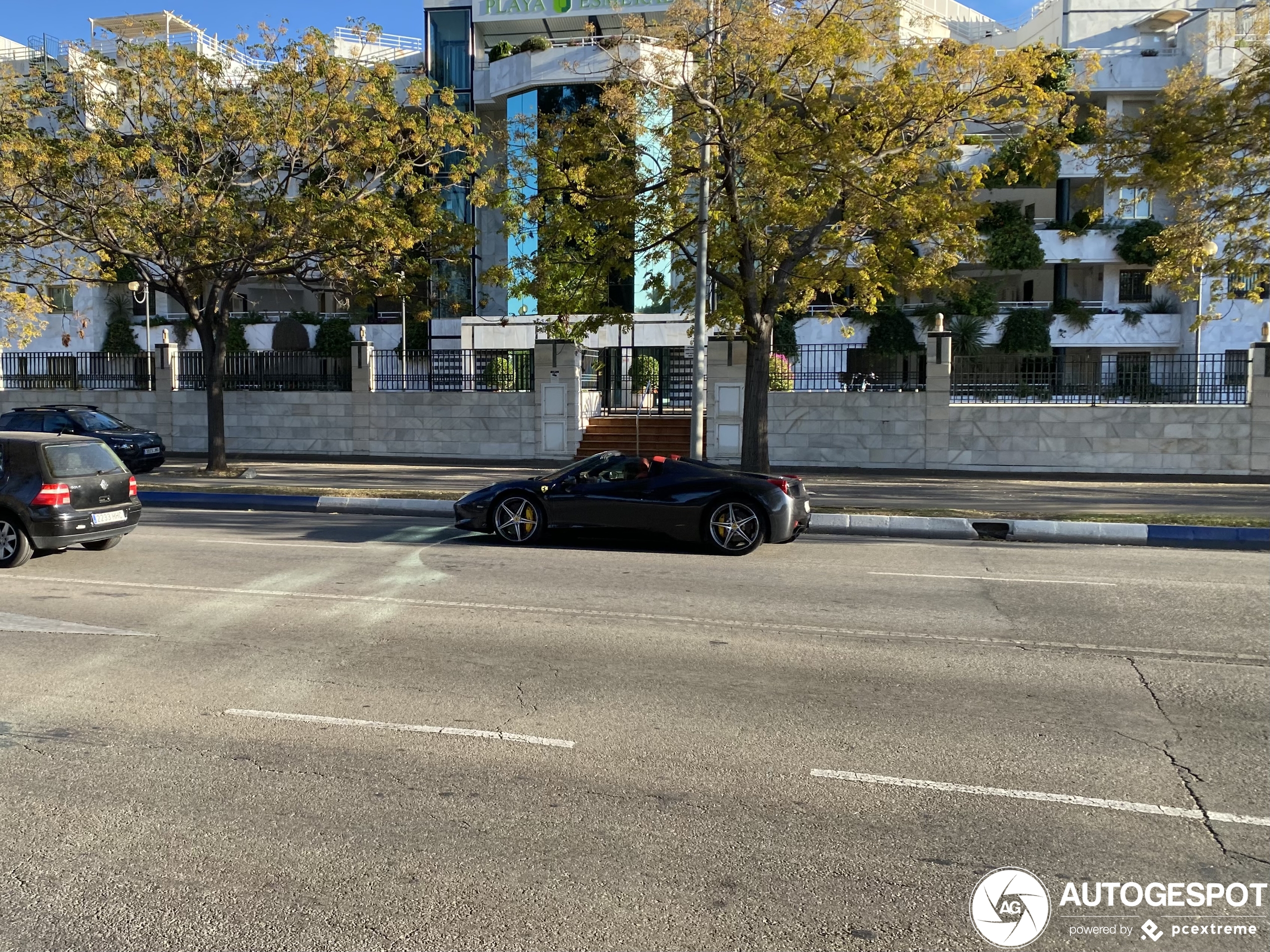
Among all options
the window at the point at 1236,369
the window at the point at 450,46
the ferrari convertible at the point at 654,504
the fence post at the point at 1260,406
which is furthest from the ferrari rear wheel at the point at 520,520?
the window at the point at 450,46

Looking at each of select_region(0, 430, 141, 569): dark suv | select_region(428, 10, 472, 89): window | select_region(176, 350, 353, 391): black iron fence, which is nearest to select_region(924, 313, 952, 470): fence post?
select_region(176, 350, 353, 391): black iron fence

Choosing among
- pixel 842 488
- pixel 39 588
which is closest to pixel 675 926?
pixel 39 588

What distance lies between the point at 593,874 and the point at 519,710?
206 cm

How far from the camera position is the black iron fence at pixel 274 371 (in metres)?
27.4

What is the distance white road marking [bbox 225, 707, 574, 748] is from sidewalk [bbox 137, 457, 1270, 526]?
10.7 m

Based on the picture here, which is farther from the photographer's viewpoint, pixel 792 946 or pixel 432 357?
pixel 432 357

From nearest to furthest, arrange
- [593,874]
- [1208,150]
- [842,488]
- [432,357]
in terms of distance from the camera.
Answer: [593,874]
[1208,150]
[842,488]
[432,357]

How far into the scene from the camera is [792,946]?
3504 millimetres

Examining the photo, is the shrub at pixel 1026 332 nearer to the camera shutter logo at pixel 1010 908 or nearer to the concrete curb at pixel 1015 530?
the concrete curb at pixel 1015 530

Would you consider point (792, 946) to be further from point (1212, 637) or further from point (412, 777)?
point (1212, 637)

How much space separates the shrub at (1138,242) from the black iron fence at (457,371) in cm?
2591

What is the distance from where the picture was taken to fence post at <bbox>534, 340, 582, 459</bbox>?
25.5 meters

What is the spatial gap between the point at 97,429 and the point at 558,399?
10933 millimetres

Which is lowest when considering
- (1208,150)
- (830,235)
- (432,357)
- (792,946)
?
(792,946)
